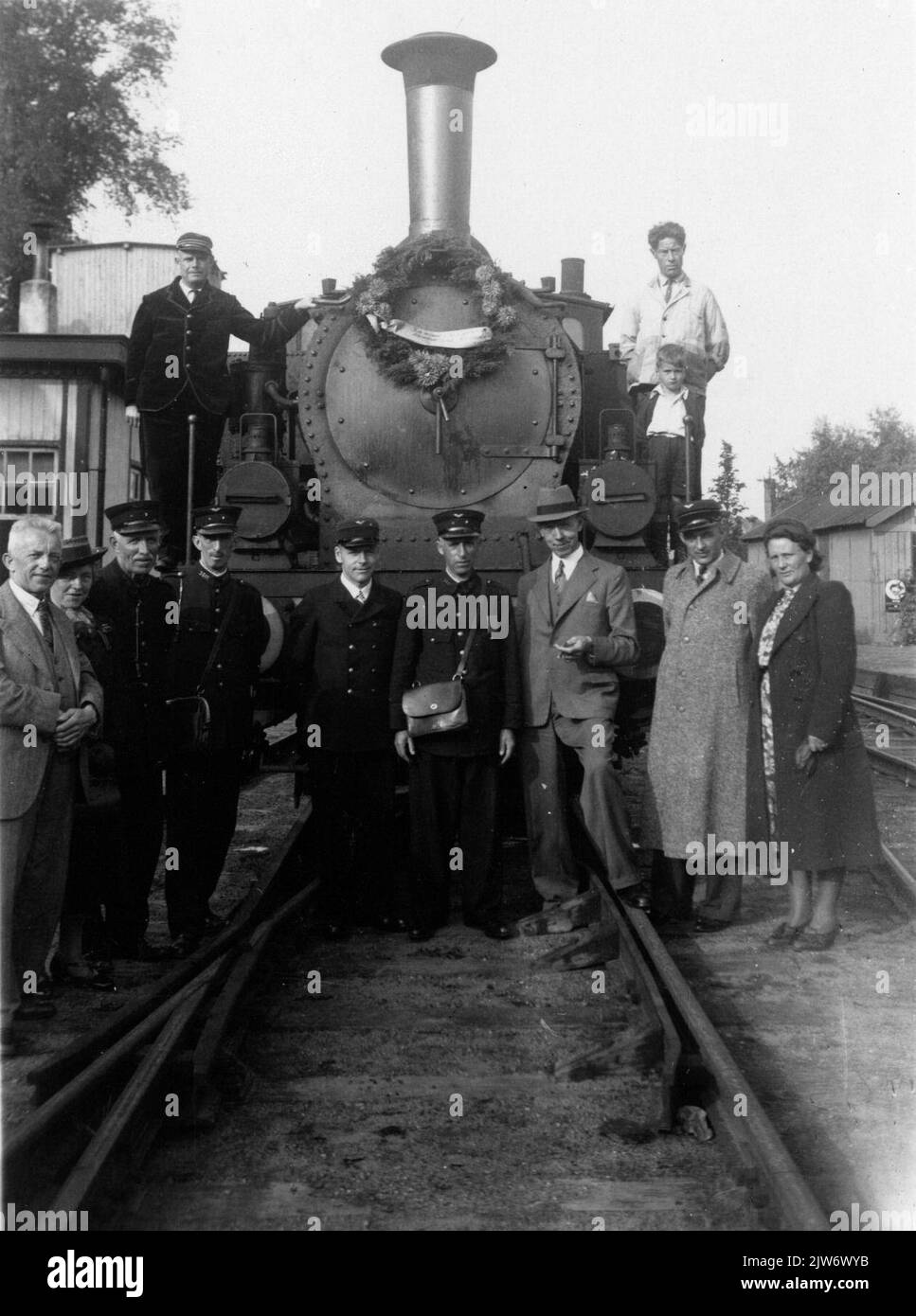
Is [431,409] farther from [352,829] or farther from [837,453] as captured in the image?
[837,453]

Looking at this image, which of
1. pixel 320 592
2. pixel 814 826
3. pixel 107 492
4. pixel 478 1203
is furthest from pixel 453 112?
pixel 107 492

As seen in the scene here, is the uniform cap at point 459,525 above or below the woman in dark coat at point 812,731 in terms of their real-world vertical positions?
above

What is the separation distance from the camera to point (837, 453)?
173 ft

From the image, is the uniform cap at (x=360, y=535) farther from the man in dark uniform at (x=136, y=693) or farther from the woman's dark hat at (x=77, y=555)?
the woman's dark hat at (x=77, y=555)

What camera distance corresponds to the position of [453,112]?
7.58m

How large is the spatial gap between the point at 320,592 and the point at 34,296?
12.9m

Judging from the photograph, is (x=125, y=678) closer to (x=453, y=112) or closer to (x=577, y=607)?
(x=577, y=607)

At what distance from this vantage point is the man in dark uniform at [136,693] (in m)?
4.98

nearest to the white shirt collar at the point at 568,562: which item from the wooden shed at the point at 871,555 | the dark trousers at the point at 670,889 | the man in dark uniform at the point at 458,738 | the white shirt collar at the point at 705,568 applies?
the man in dark uniform at the point at 458,738

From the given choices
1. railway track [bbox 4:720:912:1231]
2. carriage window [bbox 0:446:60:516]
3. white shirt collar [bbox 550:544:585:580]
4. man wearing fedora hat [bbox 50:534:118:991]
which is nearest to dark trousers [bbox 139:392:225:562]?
man wearing fedora hat [bbox 50:534:118:991]

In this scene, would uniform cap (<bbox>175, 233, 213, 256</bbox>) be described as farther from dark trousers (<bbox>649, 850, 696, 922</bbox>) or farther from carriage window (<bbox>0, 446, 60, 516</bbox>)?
carriage window (<bbox>0, 446, 60, 516</bbox>)

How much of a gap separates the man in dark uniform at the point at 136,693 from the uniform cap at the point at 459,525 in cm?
119

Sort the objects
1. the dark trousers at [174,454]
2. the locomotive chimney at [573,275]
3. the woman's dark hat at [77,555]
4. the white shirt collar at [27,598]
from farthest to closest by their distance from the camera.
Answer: the locomotive chimney at [573,275]
the dark trousers at [174,454]
the woman's dark hat at [77,555]
the white shirt collar at [27,598]

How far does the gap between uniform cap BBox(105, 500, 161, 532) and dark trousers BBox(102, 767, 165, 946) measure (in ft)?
3.22
